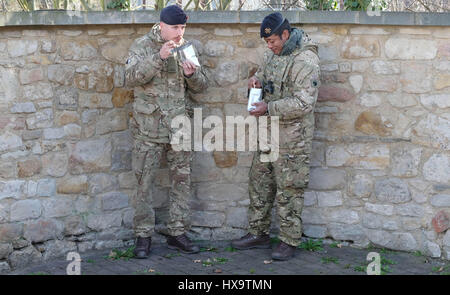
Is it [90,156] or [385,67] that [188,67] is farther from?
[385,67]

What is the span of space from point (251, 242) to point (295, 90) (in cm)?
152

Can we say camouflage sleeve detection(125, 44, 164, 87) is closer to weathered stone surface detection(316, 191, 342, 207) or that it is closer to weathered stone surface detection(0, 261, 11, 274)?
weathered stone surface detection(0, 261, 11, 274)

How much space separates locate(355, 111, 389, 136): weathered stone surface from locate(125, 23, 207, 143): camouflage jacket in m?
1.47

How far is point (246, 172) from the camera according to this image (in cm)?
634

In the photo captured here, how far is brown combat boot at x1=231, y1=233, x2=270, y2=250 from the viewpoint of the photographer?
20.2 feet

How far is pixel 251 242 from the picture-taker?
6.16m

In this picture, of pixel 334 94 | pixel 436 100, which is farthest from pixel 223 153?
pixel 436 100

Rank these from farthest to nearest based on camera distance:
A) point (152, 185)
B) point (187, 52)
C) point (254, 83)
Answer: point (152, 185), point (254, 83), point (187, 52)

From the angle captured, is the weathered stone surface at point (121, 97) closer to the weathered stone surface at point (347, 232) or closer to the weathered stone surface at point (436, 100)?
the weathered stone surface at point (347, 232)

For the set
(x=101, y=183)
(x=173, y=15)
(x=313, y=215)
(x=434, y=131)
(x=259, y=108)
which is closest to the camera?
(x=173, y=15)

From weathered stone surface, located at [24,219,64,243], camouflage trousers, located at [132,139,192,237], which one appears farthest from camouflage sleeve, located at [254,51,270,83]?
weathered stone surface, located at [24,219,64,243]

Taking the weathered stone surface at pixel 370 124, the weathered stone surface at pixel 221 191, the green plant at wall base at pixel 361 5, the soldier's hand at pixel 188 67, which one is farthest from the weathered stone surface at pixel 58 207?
the green plant at wall base at pixel 361 5

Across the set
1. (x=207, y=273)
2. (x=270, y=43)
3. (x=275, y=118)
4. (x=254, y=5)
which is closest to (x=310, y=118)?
(x=275, y=118)

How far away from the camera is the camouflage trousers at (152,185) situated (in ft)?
19.1
